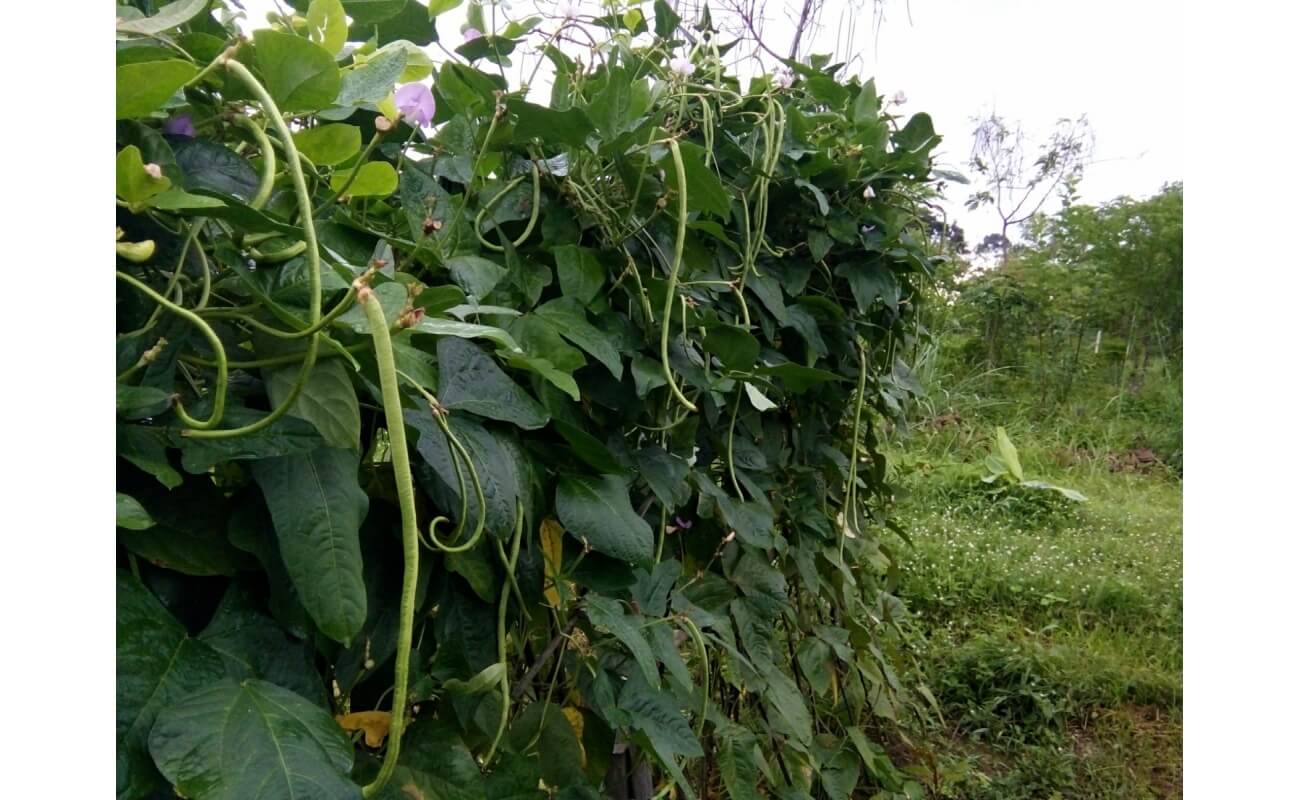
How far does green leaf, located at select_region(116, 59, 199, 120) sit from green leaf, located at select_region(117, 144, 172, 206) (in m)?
0.02

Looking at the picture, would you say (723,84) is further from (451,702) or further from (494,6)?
(451,702)

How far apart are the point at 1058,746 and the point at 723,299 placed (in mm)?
1667

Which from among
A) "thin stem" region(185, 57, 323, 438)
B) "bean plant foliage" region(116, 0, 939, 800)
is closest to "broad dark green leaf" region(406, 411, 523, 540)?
"bean plant foliage" region(116, 0, 939, 800)

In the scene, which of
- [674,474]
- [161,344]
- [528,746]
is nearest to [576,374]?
[674,474]

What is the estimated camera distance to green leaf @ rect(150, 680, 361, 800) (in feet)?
1.09

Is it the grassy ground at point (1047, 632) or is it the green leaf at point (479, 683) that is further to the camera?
the grassy ground at point (1047, 632)

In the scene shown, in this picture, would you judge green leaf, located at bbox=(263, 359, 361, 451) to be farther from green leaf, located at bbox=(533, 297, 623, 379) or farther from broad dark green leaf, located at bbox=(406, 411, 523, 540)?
green leaf, located at bbox=(533, 297, 623, 379)

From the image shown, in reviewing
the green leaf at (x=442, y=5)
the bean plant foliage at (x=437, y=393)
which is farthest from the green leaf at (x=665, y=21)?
the green leaf at (x=442, y=5)

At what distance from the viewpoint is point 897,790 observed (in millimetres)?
1565

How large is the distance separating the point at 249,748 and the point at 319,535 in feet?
0.29

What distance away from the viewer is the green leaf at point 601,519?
595mm

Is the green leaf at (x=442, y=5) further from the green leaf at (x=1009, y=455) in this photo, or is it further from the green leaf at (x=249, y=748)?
the green leaf at (x=1009, y=455)

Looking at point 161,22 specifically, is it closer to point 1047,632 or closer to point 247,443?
point 247,443

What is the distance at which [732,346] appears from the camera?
2.65ft
